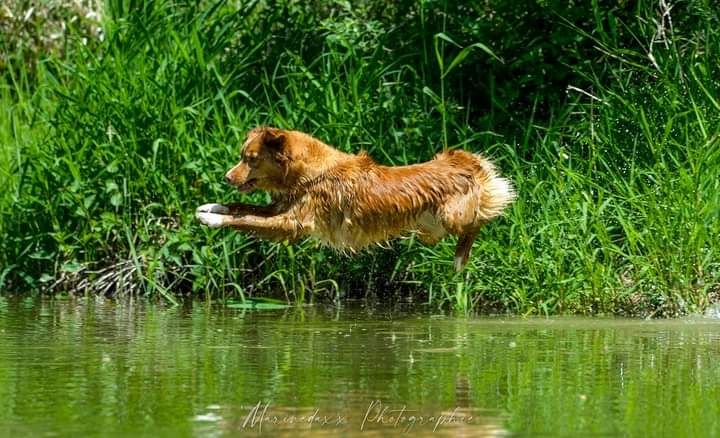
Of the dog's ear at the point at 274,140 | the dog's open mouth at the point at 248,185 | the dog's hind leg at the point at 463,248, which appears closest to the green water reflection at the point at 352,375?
the dog's hind leg at the point at 463,248

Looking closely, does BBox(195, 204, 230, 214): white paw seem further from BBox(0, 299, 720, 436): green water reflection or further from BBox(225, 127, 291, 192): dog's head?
BBox(0, 299, 720, 436): green water reflection

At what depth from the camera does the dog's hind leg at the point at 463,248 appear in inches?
310

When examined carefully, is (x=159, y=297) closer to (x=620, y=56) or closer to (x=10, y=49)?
(x=620, y=56)

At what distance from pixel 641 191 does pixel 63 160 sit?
13.2 ft

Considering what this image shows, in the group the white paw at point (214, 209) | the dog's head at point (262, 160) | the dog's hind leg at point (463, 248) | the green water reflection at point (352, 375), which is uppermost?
the dog's head at point (262, 160)

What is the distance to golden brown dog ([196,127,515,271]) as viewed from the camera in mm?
7762

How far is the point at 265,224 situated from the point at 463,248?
1198mm

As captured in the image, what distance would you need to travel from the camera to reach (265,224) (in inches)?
305

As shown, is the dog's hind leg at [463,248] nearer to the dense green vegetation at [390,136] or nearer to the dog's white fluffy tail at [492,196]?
the dog's white fluffy tail at [492,196]

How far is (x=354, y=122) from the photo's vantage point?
936 cm

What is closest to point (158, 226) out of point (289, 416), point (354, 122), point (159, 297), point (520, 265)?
point (159, 297)

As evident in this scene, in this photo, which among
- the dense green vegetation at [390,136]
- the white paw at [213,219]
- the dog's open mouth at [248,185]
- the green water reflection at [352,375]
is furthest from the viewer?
Answer: the dense green vegetation at [390,136]

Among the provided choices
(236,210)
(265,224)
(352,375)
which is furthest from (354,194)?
(352,375)

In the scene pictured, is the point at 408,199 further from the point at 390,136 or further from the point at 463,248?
the point at 390,136
